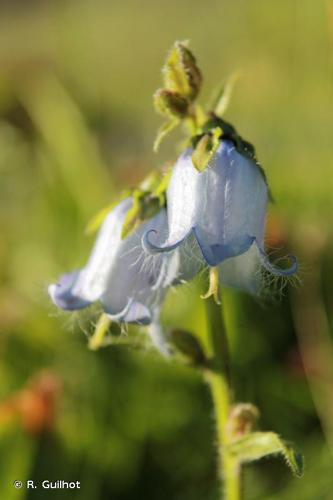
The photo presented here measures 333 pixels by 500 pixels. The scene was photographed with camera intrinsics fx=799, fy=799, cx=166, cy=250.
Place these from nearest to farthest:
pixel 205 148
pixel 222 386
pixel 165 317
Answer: pixel 205 148, pixel 222 386, pixel 165 317

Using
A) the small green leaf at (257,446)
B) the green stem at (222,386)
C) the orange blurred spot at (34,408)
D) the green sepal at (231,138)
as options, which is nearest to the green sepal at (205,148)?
the green sepal at (231,138)

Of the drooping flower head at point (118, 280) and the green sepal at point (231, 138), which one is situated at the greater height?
the green sepal at point (231, 138)

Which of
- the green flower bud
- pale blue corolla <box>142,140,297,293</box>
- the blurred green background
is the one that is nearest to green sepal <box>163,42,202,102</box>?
the green flower bud

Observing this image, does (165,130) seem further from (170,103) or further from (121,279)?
(121,279)

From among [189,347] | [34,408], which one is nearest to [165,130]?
[189,347]

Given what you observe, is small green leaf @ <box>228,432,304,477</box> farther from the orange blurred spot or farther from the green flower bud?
the orange blurred spot

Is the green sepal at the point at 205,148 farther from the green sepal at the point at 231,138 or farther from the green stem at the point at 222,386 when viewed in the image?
the green stem at the point at 222,386
